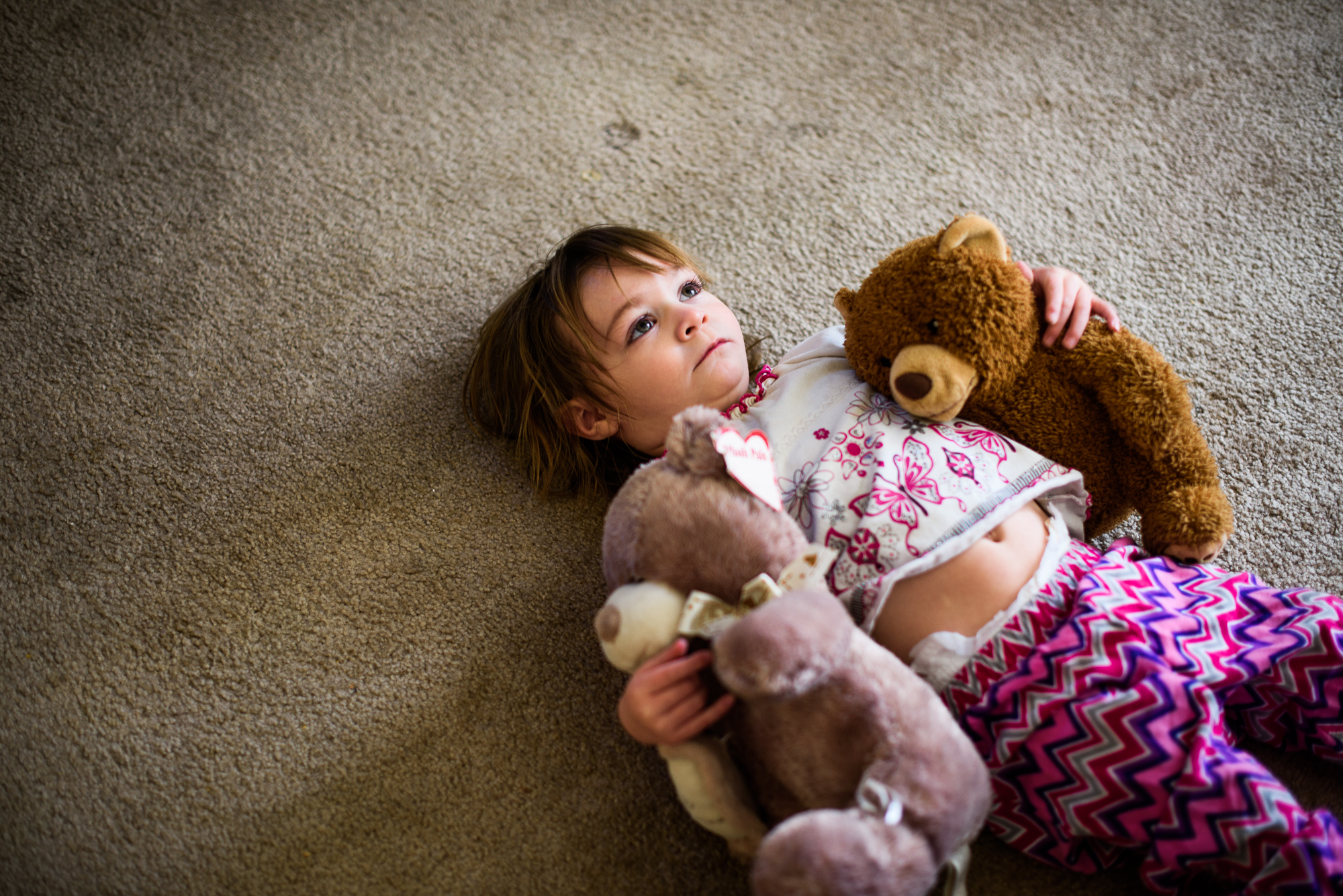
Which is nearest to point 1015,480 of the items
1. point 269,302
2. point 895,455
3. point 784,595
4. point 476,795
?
point 895,455

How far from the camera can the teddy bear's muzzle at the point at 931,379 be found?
728 millimetres

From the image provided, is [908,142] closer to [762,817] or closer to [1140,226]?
[1140,226]

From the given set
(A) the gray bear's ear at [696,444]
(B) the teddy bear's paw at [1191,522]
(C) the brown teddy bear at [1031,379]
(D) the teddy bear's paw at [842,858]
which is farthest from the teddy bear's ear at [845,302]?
(D) the teddy bear's paw at [842,858]

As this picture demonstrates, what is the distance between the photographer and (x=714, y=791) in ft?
2.04

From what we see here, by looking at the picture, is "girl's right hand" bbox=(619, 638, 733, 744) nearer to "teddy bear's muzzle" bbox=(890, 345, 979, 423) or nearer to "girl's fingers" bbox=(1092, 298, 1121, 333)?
"teddy bear's muzzle" bbox=(890, 345, 979, 423)

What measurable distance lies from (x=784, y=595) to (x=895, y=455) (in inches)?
10.2

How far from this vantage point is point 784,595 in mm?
576

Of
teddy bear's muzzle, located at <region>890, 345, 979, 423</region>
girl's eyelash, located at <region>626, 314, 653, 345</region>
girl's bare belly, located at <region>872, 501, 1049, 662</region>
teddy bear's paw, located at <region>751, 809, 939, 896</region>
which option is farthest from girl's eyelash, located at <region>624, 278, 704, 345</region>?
teddy bear's paw, located at <region>751, 809, 939, 896</region>

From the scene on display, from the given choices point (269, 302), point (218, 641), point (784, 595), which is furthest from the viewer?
point (269, 302)

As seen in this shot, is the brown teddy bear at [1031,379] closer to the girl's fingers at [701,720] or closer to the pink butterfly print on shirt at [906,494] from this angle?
the pink butterfly print on shirt at [906,494]

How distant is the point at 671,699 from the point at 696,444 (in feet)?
0.67

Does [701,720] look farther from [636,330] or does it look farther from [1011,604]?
[636,330]

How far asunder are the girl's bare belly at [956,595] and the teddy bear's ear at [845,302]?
263mm

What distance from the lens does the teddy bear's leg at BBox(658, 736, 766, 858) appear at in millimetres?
625
